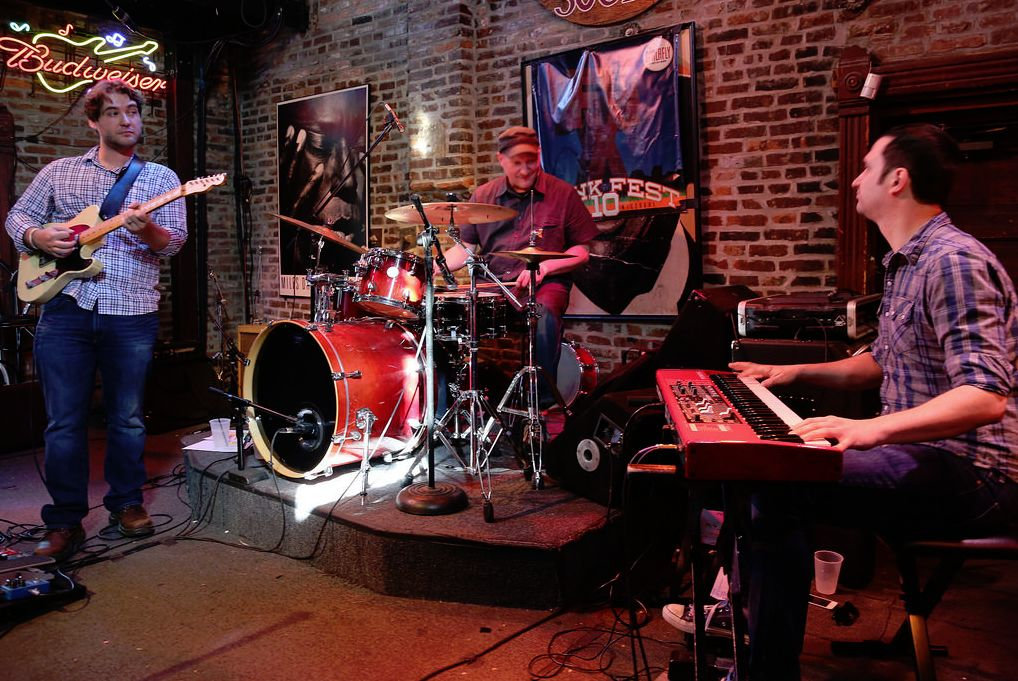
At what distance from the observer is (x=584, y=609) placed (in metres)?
2.98

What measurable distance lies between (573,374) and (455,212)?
1.63m

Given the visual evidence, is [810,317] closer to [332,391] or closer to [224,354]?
[332,391]

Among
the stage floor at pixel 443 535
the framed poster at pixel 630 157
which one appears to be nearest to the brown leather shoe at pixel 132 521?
the stage floor at pixel 443 535

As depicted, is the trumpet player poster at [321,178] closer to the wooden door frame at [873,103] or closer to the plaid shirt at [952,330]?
the wooden door frame at [873,103]

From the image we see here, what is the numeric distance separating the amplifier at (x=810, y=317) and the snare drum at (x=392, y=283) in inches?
62.1

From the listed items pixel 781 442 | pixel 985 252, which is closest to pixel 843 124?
pixel 985 252

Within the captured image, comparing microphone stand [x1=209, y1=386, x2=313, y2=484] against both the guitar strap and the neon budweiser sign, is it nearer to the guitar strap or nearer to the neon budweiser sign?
the guitar strap

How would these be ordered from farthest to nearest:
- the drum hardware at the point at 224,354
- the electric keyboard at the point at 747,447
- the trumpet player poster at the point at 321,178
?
the trumpet player poster at the point at 321,178 < the drum hardware at the point at 224,354 < the electric keyboard at the point at 747,447

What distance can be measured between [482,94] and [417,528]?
11.9ft

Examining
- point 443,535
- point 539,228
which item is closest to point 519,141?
point 539,228

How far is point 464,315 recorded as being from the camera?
Answer: 12.8 ft

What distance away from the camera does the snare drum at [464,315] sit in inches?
151

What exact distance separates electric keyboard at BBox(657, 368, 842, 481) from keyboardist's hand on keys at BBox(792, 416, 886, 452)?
0.12ft

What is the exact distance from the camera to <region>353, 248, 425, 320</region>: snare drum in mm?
3928
